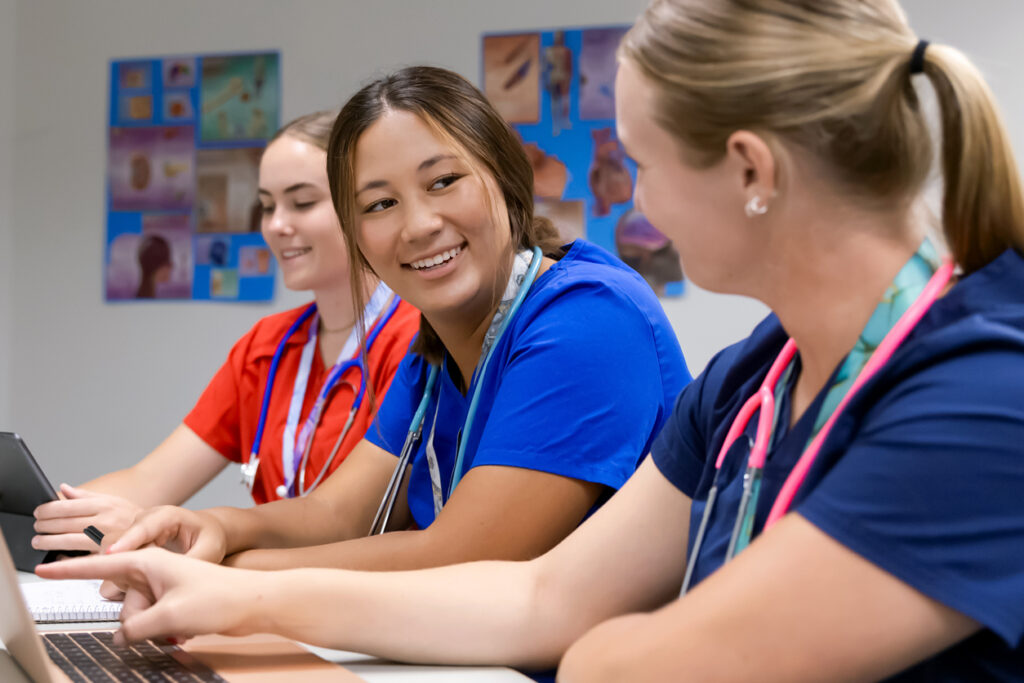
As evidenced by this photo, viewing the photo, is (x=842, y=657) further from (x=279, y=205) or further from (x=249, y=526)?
(x=279, y=205)

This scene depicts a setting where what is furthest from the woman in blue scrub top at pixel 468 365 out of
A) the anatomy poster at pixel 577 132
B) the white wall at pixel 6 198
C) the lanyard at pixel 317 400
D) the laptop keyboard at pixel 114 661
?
the white wall at pixel 6 198

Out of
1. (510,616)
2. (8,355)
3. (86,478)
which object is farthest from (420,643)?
(8,355)

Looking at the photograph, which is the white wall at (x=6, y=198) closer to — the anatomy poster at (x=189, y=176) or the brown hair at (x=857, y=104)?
the anatomy poster at (x=189, y=176)

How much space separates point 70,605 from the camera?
3.97 feet

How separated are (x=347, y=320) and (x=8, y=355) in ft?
7.41

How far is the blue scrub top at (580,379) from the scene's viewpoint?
1.31 m

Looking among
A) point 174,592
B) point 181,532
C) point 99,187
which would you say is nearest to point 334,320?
point 181,532

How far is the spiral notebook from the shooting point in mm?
1185

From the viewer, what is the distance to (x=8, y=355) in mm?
3844

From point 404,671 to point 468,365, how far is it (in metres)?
0.67

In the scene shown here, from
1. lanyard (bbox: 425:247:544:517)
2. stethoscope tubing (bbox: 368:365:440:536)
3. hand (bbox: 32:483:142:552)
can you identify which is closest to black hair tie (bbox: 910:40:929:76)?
lanyard (bbox: 425:247:544:517)

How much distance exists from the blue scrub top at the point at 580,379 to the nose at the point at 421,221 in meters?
0.18

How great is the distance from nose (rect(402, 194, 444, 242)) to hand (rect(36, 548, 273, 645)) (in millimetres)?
644

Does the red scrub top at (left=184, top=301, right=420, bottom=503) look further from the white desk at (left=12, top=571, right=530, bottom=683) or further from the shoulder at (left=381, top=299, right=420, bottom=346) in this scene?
the white desk at (left=12, top=571, right=530, bottom=683)
